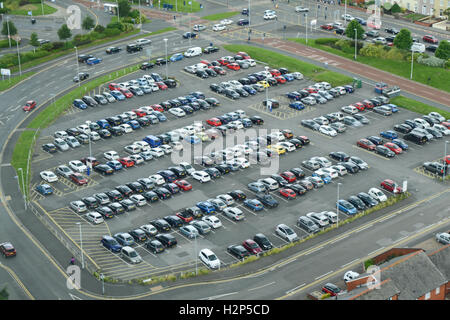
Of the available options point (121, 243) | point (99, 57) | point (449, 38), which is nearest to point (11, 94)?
point (99, 57)

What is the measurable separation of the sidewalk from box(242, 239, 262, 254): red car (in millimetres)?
63843

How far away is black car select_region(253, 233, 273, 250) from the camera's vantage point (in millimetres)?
104625

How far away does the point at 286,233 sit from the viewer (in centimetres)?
10719

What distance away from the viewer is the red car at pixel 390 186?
11906 centimetres

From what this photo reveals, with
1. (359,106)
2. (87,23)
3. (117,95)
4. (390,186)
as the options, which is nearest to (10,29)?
(87,23)

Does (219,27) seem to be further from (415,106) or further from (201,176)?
(201,176)

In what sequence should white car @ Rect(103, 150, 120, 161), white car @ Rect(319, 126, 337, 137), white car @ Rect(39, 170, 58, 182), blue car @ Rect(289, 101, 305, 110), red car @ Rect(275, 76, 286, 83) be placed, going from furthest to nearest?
red car @ Rect(275, 76, 286, 83), blue car @ Rect(289, 101, 305, 110), white car @ Rect(319, 126, 337, 137), white car @ Rect(103, 150, 120, 161), white car @ Rect(39, 170, 58, 182)

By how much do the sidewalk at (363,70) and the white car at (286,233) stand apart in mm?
58161

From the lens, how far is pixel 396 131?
14062 cm

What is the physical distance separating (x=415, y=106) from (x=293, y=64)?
30729 mm

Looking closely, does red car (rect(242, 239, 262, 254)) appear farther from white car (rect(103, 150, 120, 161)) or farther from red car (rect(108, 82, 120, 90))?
red car (rect(108, 82, 120, 90))

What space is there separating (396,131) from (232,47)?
171 ft

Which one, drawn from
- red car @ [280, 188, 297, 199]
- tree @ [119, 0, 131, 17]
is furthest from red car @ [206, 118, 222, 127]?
tree @ [119, 0, 131, 17]

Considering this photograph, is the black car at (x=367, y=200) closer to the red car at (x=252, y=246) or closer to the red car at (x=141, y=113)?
the red car at (x=252, y=246)
